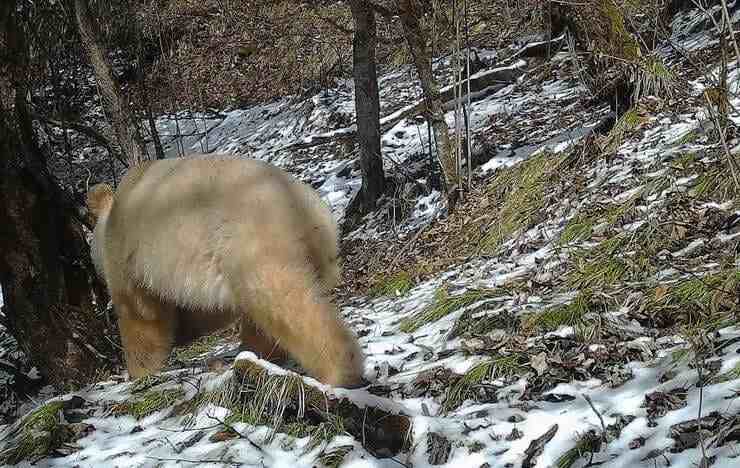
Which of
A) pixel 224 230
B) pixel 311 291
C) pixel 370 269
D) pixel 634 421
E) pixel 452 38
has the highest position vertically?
pixel 452 38

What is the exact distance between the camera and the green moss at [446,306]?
185 inches

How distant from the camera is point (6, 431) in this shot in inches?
154

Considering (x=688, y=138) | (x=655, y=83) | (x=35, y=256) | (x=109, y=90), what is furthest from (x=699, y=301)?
(x=109, y=90)

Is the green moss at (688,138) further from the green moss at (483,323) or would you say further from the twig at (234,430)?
the twig at (234,430)

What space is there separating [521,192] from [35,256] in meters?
4.11

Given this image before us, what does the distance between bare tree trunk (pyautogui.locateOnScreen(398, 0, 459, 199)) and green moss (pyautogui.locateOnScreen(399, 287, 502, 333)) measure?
3.01m

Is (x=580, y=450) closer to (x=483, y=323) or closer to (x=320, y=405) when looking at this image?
(x=320, y=405)

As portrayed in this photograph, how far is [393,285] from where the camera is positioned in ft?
21.0

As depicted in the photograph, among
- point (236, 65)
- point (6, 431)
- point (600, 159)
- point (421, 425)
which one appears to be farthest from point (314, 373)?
point (236, 65)

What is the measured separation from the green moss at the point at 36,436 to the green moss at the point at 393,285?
3015 mm

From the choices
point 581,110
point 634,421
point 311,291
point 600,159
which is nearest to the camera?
point 634,421

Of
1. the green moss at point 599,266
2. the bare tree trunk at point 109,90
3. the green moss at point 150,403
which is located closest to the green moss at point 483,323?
the green moss at point 599,266

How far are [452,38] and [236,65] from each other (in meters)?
10.1

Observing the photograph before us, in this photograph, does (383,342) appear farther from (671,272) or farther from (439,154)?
(439,154)
